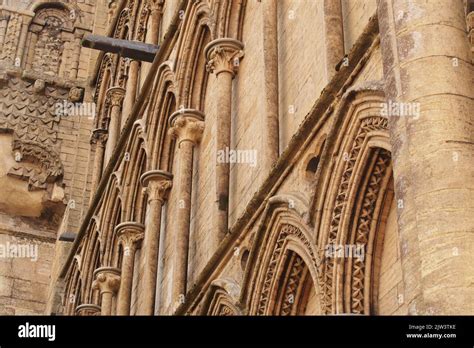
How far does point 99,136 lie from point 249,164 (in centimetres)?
1011

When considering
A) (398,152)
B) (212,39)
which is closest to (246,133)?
(212,39)

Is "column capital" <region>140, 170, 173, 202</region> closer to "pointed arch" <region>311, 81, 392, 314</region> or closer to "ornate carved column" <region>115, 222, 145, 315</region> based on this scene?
"ornate carved column" <region>115, 222, 145, 315</region>

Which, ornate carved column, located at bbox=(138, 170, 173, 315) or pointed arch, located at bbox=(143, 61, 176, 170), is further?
pointed arch, located at bbox=(143, 61, 176, 170)

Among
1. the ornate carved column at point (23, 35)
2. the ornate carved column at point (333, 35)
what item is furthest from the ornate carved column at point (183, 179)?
the ornate carved column at point (23, 35)

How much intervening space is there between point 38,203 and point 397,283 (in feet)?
47.9

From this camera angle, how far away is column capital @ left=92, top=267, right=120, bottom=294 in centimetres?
1770

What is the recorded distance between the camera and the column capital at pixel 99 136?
2230 cm

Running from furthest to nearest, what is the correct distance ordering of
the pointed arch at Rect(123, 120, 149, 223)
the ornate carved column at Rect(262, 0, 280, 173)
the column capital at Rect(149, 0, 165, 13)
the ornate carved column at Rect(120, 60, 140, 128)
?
1. the ornate carved column at Rect(120, 60, 140, 128)
2. the column capital at Rect(149, 0, 165, 13)
3. the pointed arch at Rect(123, 120, 149, 223)
4. the ornate carved column at Rect(262, 0, 280, 173)

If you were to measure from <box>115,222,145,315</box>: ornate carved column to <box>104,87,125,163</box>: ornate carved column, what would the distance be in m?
4.27

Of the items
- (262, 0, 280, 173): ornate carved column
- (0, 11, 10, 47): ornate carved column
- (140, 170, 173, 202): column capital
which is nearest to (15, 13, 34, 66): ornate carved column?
(0, 11, 10, 47): ornate carved column

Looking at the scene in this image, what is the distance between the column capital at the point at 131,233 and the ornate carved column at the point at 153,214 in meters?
0.63

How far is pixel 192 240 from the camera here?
1415cm

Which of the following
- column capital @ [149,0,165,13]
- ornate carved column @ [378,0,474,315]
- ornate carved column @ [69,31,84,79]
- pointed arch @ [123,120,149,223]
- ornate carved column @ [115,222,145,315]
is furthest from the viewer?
ornate carved column @ [69,31,84,79]

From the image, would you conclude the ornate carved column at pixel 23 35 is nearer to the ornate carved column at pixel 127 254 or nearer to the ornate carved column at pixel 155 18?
the ornate carved column at pixel 155 18
